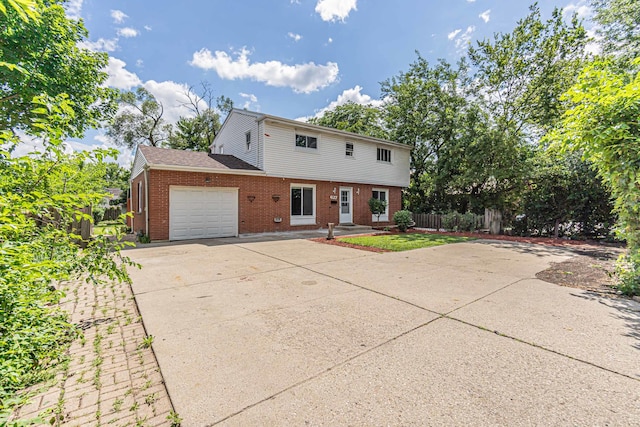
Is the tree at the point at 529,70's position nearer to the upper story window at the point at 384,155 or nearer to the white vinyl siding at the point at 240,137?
the upper story window at the point at 384,155

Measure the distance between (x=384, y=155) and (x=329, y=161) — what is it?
4.61 m

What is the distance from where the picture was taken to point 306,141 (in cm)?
1422

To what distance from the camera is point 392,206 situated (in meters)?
18.5

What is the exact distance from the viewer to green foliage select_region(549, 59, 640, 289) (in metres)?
4.08

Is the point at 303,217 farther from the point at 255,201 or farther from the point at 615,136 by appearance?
the point at 615,136

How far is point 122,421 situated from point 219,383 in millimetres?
659

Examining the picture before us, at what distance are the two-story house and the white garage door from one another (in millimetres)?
37

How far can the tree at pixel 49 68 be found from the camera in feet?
26.7

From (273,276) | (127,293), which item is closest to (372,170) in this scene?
(273,276)

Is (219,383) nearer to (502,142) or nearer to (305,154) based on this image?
(305,154)

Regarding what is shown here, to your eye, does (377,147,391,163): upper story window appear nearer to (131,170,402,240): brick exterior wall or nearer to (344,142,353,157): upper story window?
(131,170,402,240): brick exterior wall

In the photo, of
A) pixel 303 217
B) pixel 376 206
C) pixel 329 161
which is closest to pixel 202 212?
pixel 303 217

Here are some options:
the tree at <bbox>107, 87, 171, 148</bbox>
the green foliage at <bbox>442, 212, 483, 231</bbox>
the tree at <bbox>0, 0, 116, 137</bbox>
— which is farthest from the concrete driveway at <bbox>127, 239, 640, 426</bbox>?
the tree at <bbox>107, 87, 171, 148</bbox>

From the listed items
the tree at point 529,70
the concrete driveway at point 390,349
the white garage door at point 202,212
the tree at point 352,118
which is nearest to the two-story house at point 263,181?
the white garage door at point 202,212
